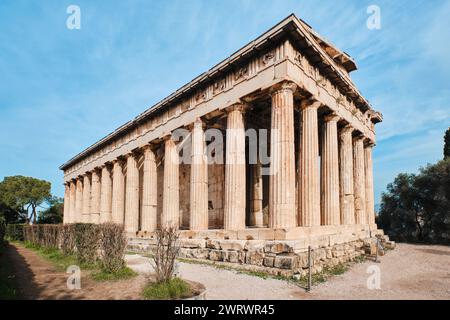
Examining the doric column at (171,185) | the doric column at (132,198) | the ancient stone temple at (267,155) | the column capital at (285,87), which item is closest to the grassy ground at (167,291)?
the ancient stone temple at (267,155)

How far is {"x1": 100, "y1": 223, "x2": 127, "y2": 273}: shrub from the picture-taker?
8.47 m

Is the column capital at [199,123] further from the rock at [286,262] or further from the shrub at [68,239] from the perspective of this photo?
the rock at [286,262]

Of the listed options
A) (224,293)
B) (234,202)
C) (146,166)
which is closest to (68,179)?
(146,166)

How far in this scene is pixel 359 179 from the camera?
59.4 feet

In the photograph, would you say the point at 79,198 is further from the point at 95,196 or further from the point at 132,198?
the point at 132,198

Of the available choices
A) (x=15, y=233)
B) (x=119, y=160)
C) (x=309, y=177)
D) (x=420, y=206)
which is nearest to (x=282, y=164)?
(x=309, y=177)

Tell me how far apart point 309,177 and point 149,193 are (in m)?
11.6

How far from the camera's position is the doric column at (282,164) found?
36.8 feet

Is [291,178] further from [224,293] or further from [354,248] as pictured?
[224,293]

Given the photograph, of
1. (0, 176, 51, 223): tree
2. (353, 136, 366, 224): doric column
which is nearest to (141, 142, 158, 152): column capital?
(353, 136, 366, 224): doric column

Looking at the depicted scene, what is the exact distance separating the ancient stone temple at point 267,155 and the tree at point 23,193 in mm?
34584

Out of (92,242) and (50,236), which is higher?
(92,242)

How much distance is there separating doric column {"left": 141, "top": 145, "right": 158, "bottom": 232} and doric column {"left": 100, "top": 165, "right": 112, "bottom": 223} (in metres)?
7.81

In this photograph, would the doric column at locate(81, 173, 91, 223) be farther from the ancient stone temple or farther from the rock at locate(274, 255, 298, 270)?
the rock at locate(274, 255, 298, 270)
